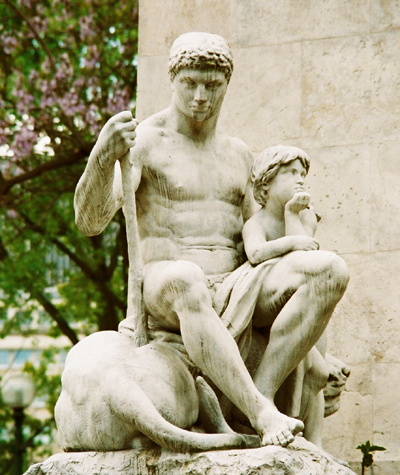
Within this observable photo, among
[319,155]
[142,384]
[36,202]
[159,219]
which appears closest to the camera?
[142,384]

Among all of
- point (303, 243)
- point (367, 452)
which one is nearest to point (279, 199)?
point (303, 243)

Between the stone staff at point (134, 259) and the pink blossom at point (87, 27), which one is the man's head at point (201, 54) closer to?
the stone staff at point (134, 259)

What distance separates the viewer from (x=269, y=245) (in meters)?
7.77

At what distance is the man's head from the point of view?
25.5ft

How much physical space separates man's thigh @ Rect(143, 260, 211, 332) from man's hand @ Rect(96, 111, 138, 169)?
2.21 ft

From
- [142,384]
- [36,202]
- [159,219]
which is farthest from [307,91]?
[36,202]

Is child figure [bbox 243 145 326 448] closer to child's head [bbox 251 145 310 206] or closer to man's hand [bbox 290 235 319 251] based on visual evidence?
child's head [bbox 251 145 310 206]

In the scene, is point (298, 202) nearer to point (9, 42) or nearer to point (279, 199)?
point (279, 199)

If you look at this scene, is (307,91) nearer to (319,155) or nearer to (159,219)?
(319,155)

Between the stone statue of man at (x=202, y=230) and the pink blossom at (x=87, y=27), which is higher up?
the pink blossom at (x=87, y=27)

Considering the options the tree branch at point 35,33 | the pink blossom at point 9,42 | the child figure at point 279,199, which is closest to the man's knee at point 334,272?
the child figure at point 279,199

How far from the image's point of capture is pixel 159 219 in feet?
26.3

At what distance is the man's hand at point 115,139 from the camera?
754 cm

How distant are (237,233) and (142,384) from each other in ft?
4.29
